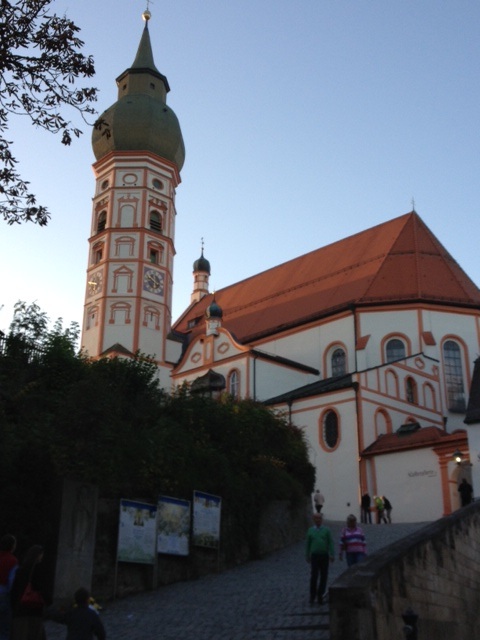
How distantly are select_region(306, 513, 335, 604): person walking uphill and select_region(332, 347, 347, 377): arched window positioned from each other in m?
25.8

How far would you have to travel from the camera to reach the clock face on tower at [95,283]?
4612 centimetres

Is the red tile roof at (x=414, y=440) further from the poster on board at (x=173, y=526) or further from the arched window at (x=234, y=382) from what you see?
the poster on board at (x=173, y=526)

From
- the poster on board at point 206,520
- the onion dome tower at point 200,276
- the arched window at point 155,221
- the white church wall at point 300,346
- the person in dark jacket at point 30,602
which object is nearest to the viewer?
the person in dark jacket at point 30,602

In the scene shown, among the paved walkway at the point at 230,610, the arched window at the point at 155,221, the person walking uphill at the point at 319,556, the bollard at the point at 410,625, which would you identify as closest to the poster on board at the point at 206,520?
the paved walkway at the point at 230,610

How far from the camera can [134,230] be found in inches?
1827

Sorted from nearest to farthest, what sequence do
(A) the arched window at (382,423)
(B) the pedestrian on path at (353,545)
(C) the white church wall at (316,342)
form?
(B) the pedestrian on path at (353,545), (A) the arched window at (382,423), (C) the white church wall at (316,342)

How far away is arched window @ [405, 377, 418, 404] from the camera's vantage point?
114 ft

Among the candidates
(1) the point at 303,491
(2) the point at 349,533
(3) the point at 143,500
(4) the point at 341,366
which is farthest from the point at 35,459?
(4) the point at 341,366

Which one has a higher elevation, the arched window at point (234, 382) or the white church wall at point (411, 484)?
the arched window at point (234, 382)

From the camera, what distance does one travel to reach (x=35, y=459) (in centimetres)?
1388

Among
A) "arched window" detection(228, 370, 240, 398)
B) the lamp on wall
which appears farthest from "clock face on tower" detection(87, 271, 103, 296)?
the lamp on wall

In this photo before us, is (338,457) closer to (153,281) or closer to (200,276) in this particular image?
(153,281)

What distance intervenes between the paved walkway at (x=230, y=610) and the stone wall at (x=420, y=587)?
42.4 inches

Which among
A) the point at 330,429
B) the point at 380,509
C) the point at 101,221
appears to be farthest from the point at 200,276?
the point at 380,509
